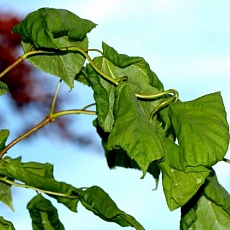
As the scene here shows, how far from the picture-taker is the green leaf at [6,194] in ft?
7.11

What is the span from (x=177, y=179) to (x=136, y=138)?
0.56 ft

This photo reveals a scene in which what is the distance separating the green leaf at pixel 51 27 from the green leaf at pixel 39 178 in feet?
1.14

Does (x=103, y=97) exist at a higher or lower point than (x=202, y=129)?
higher

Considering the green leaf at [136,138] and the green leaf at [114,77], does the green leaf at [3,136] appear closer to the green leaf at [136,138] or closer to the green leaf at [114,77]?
the green leaf at [114,77]

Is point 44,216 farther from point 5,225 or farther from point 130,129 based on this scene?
point 130,129

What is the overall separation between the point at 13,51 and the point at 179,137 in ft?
11.9

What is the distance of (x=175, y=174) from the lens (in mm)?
1725

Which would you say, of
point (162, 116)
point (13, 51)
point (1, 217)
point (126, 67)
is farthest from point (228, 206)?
point (13, 51)

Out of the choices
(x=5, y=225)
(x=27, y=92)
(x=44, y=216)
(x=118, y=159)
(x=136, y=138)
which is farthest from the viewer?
(x=27, y=92)

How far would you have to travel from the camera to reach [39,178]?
1.97 metres

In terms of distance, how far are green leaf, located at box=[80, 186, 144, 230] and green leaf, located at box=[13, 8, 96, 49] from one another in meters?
0.42

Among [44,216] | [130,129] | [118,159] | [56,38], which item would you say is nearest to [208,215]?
[118,159]

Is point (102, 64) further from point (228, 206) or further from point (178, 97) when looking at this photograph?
point (228, 206)

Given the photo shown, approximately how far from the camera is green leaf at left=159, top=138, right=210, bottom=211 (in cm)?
170
